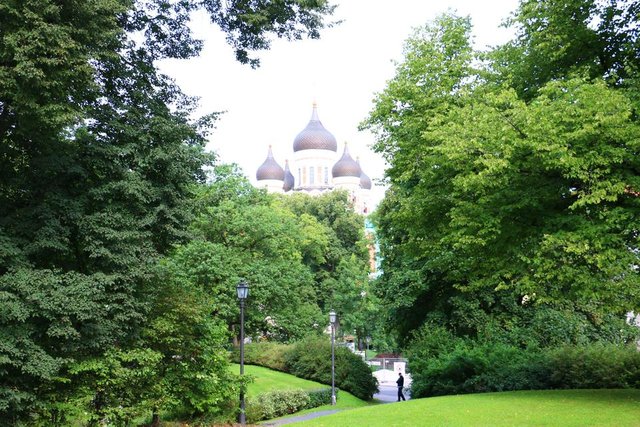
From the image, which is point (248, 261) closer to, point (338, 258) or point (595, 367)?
point (595, 367)

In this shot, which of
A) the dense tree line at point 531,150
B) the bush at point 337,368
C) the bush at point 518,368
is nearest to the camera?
the dense tree line at point 531,150

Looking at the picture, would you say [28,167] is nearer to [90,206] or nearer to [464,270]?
[90,206]

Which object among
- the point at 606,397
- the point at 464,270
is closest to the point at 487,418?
the point at 606,397

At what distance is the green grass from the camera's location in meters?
13.5

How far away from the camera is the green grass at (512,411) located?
13.5 m

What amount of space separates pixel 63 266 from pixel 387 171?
40.0ft

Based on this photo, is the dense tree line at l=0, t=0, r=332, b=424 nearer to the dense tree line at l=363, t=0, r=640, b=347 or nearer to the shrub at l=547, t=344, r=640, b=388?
the dense tree line at l=363, t=0, r=640, b=347

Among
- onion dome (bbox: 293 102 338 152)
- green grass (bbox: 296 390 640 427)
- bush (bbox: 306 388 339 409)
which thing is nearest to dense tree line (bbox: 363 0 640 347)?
green grass (bbox: 296 390 640 427)

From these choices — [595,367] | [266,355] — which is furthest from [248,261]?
[595,367]

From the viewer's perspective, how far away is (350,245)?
60938mm

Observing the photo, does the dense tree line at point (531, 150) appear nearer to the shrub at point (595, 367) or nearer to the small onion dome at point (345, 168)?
the shrub at point (595, 367)

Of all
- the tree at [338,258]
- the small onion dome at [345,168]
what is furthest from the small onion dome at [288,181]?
the tree at [338,258]

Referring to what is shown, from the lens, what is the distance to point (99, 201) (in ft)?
46.4

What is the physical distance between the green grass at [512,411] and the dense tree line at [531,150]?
7.66 ft
